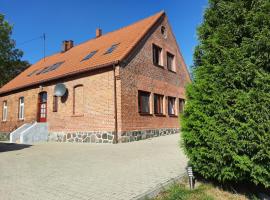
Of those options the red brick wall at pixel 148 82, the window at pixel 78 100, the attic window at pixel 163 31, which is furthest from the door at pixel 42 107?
the attic window at pixel 163 31

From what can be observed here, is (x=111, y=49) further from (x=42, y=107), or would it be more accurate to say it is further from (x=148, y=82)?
(x=42, y=107)

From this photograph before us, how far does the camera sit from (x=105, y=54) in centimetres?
1540

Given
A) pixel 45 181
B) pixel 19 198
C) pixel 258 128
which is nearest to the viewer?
pixel 258 128

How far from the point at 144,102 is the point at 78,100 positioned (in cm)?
397

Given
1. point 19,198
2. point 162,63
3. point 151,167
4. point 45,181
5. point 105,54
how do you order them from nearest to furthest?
point 19,198 < point 45,181 < point 151,167 < point 105,54 < point 162,63

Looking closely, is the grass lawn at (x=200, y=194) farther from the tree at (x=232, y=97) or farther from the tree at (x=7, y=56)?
the tree at (x=7, y=56)

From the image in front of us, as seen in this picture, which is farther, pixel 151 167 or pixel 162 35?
pixel 162 35

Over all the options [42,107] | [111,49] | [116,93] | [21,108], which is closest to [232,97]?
[116,93]

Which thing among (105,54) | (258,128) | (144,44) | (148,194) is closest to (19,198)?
(148,194)

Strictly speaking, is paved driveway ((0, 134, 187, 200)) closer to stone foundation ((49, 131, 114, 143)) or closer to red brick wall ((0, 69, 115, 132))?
stone foundation ((49, 131, 114, 143))

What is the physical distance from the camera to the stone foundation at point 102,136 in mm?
13438

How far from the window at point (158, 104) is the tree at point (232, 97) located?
11.4 metres

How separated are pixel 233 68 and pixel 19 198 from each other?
14.0 ft

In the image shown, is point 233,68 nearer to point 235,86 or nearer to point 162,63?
point 235,86
